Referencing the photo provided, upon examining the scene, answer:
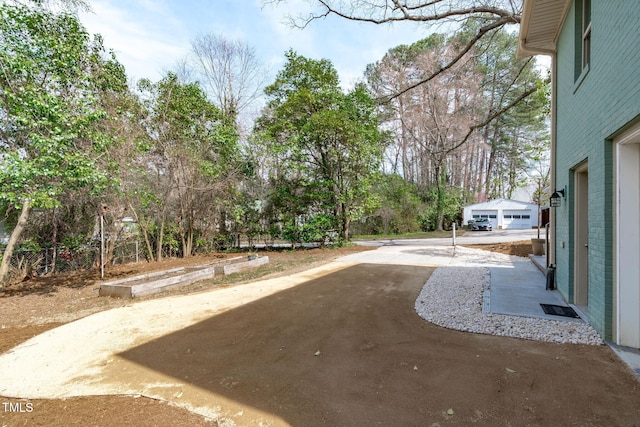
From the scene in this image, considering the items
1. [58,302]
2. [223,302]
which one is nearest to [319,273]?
[223,302]

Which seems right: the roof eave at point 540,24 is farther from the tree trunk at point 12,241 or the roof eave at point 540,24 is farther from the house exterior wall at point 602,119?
the tree trunk at point 12,241

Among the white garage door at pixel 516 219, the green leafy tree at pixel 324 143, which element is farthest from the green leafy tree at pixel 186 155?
the white garage door at pixel 516 219

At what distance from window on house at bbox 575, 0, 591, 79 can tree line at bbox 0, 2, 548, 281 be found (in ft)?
13.8

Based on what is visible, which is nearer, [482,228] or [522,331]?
[522,331]

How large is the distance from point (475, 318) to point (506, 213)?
27538 mm

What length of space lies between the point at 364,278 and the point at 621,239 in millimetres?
4596

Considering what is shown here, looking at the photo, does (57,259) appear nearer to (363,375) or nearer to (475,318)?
(363,375)

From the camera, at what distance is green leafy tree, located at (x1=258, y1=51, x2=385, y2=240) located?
12.5 meters

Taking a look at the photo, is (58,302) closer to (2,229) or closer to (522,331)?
(2,229)

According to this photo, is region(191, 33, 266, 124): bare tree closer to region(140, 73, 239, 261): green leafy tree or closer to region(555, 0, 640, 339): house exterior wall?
region(140, 73, 239, 261): green leafy tree

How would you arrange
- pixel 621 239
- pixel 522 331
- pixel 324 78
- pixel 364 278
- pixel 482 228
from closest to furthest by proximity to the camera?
pixel 621 239 < pixel 522 331 < pixel 364 278 < pixel 324 78 < pixel 482 228

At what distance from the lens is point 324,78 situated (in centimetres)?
1303

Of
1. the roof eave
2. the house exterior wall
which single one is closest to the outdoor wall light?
the house exterior wall

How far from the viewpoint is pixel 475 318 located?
4.09 metres
